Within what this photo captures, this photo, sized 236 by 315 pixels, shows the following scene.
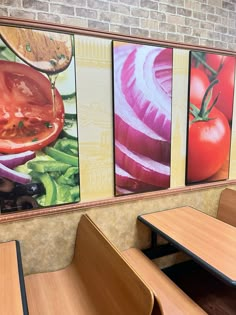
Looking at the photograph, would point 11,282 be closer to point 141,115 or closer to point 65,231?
point 65,231

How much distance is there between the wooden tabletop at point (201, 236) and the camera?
4.76 feet

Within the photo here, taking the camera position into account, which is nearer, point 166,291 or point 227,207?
point 166,291

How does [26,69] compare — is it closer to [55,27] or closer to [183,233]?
[55,27]

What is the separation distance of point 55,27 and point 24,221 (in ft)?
4.72

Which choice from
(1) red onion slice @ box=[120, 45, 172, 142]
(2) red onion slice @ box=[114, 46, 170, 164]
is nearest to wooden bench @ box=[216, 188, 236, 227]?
(2) red onion slice @ box=[114, 46, 170, 164]

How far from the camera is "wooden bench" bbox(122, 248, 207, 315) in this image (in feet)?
4.81

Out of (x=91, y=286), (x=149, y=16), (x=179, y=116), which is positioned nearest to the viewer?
(x=91, y=286)

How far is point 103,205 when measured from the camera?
2049mm

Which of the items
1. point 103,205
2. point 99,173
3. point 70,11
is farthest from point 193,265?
point 70,11

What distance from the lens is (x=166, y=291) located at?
1.64m

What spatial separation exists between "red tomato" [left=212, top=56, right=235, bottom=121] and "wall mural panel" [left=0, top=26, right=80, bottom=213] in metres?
1.54

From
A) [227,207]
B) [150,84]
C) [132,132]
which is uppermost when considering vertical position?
[150,84]

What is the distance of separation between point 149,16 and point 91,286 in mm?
2173

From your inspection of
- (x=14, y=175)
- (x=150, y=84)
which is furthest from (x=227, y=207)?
(x=14, y=175)
